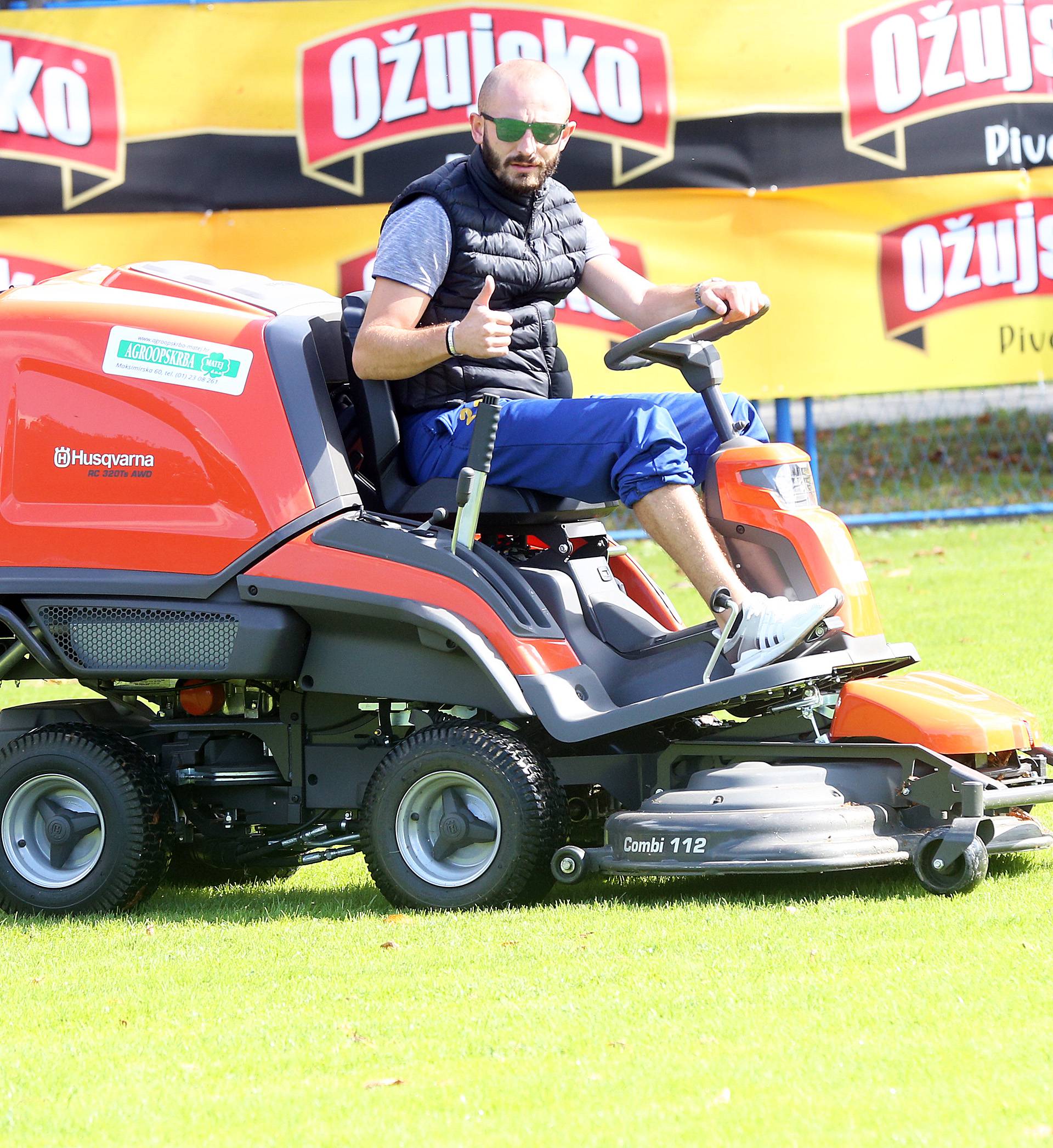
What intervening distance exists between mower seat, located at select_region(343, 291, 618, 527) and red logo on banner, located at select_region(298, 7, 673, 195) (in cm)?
595

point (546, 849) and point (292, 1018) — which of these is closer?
point (292, 1018)

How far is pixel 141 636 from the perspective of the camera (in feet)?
15.7

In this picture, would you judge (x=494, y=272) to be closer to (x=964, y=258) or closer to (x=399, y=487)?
(x=399, y=487)

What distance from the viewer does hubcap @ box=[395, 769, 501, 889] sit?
179 inches

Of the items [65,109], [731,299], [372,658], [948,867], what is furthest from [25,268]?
[948,867]

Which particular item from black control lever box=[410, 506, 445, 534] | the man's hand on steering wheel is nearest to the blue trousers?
black control lever box=[410, 506, 445, 534]

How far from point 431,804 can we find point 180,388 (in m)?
1.22

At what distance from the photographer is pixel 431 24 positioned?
10.7m

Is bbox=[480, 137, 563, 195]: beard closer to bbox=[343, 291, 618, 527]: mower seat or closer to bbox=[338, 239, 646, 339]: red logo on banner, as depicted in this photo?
bbox=[343, 291, 618, 527]: mower seat

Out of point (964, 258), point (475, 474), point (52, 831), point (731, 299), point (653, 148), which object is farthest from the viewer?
point (964, 258)

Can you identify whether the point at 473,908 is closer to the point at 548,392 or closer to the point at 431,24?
the point at 548,392

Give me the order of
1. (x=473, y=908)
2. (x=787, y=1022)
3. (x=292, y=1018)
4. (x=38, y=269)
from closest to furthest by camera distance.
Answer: (x=787, y=1022) < (x=292, y=1018) < (x=473, y=908) < (x=38, y=269)

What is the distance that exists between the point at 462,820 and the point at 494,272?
55.1 inches

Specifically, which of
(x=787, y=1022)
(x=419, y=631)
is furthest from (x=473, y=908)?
(x=787, y=1022)
